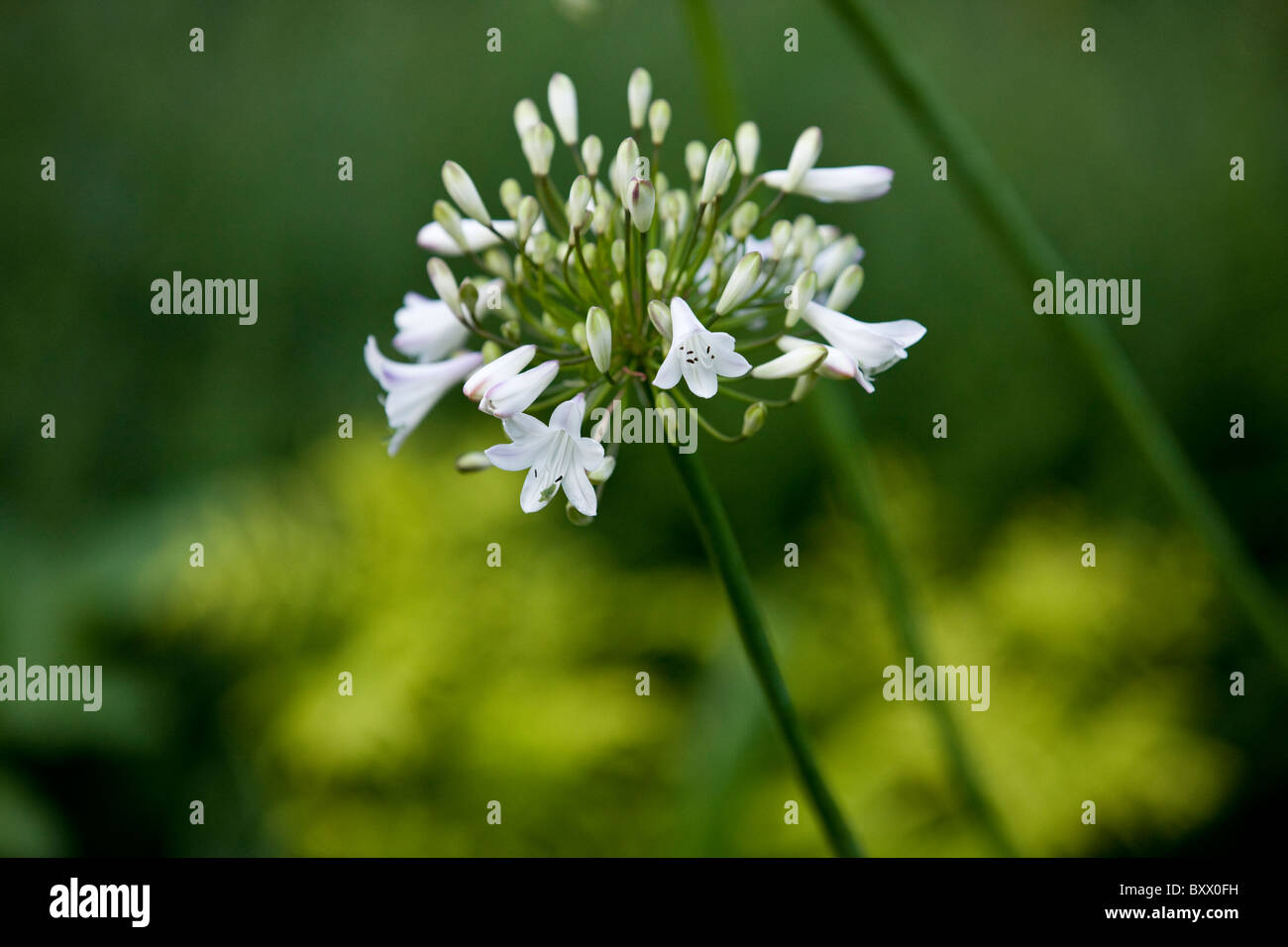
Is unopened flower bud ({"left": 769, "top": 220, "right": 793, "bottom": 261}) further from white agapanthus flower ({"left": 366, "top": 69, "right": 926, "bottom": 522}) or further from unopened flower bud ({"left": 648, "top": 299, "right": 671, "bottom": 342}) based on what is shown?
unopened flower bud ({"left": 648, "top": 299, "right": 671, "bottom": 342})

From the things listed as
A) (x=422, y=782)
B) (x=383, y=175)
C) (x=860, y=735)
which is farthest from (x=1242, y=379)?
(x=383, y=175)

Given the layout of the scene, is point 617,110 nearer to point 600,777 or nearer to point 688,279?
point 600,777

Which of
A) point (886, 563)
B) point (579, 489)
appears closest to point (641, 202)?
point (579, 489)

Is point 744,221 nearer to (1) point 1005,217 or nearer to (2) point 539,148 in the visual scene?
(2) point 539,148

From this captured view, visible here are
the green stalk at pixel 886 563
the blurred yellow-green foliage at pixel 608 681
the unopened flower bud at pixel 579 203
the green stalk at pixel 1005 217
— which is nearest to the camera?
the unopened flower bud at pixel 579 203

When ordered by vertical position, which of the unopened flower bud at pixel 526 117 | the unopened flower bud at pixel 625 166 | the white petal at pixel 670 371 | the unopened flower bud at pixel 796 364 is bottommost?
the white petal at pixel 670 371

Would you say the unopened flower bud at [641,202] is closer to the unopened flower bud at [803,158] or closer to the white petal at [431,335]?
the unopened flower bud at [803,158]

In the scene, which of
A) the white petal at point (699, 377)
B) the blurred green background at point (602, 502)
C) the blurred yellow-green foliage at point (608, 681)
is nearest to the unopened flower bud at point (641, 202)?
the white petal at point (699, 377)
